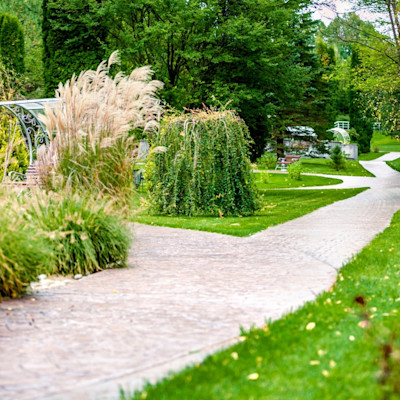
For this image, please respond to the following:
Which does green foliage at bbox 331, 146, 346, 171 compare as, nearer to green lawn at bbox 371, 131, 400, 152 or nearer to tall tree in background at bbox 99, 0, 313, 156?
tall tree in background at bbox 99, 0, 313, 156

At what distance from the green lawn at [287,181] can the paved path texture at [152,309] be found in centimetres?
1287

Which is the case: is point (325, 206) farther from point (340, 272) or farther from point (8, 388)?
point (8, 388)

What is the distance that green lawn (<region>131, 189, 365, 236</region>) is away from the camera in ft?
30.3

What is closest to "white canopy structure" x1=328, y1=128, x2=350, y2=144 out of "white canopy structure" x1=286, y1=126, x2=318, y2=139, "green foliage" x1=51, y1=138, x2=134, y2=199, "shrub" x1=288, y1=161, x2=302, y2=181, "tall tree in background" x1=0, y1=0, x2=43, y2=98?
"white canopy structure" x1=286, y1=126, x2=318, y2=139

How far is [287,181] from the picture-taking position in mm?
22562

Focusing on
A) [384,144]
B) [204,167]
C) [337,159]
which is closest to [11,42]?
[337,159]

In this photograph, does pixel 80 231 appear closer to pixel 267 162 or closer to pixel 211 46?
pixel 211 46

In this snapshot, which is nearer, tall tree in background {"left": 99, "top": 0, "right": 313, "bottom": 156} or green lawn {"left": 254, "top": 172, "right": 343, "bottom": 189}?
tall tree in background {"left": 99, "top": 0, "right": 313, "bottom": 156}

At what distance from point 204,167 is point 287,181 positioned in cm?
1187

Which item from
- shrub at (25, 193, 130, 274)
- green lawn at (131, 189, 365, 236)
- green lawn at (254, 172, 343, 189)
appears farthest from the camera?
green lawn at (254, 172, 343, 189)

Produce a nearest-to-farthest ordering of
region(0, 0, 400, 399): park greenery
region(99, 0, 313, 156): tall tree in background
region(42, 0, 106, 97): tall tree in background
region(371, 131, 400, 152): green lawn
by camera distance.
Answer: region(0, 0, 400, 399): park greenery
region(99, 0, 313, 156): tall tree in background
region(42, 0, 106, 97): tall tree in background
region(371, 131, 400, 152): green lawn

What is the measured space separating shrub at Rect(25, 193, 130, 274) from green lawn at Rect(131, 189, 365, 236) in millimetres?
1196

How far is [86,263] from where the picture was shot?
19.2ft

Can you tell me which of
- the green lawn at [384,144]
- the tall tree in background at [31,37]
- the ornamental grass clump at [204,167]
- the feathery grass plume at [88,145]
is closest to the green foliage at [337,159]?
the tall tree in background at [31,37]
